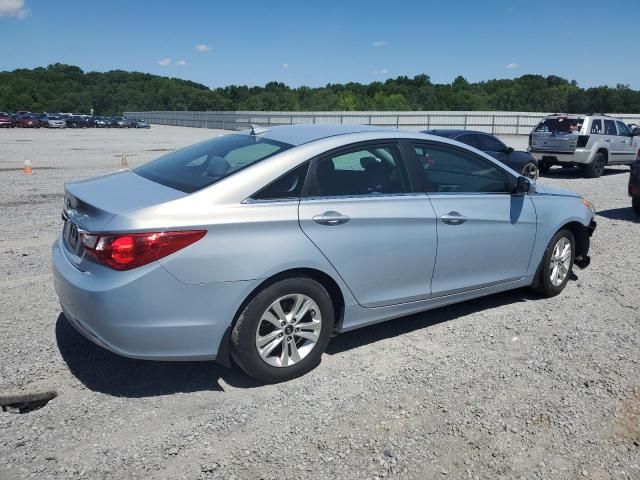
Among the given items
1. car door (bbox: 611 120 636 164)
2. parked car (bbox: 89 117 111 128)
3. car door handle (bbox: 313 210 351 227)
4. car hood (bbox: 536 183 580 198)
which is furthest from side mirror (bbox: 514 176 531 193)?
parked car (bbox: 89 117 111 128)

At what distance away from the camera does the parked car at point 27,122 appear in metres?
52.9

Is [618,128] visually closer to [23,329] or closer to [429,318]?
[429,318]

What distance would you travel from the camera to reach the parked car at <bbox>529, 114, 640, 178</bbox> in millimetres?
15875

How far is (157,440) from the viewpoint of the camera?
10.6 ft

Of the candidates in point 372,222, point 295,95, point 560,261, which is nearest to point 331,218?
point 372,222

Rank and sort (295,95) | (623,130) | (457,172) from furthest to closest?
(295,95) → (623,130) → (457,172)

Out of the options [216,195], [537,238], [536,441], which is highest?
[216,195]

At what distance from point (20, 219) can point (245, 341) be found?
6878 mm

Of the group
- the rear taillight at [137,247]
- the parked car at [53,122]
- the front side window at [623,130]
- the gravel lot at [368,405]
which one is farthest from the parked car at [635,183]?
the parked car at [53,122]

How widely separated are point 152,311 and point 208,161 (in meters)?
1.29

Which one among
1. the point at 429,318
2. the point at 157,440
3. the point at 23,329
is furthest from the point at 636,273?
the point at 23,329

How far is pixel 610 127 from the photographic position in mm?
16750

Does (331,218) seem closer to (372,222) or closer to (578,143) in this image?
(372,222)

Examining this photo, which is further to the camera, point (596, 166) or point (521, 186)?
point (596, 166)
